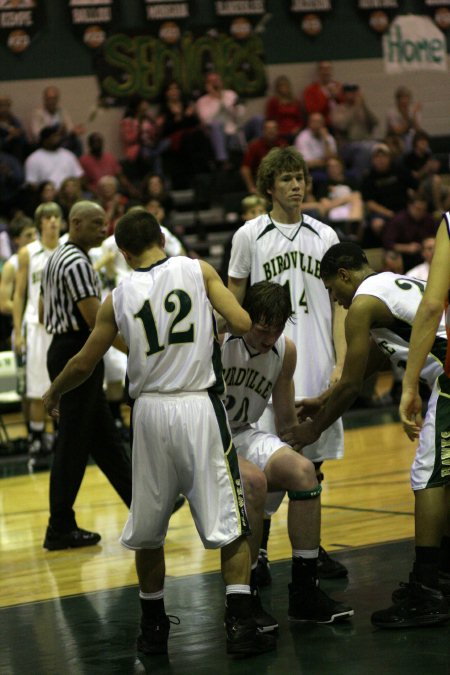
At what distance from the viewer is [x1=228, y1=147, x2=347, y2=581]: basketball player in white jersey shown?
5777 millimetres

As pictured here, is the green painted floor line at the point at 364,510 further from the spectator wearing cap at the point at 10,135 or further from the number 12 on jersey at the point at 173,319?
the spectator wearing cap at the point at 10,135

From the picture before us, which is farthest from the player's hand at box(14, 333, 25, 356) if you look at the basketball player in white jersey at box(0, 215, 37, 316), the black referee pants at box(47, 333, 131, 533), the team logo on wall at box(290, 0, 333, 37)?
the team logo on wall at box(290, 0, 333, 37)

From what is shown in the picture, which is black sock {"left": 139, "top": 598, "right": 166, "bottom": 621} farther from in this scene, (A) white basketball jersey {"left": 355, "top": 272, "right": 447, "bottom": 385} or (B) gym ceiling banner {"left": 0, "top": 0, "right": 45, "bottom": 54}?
(B) gym ceiling banner {"left": 0, "top": 0, "right": 45, "bottom": 54}

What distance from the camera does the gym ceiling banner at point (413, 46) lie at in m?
19.3

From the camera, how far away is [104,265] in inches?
404

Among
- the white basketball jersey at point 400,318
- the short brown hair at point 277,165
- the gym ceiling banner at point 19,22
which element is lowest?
the white basketball jersey at point 400,318

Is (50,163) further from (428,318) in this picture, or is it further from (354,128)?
(428,318)

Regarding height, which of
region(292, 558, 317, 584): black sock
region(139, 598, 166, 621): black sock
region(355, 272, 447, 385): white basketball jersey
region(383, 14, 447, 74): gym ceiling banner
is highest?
region(383, 14, 447, 74): gym ceiling banner

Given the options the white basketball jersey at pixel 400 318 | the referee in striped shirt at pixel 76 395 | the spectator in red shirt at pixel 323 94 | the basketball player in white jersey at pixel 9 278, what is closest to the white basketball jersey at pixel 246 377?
the white basketball jersey at pixel 400 318

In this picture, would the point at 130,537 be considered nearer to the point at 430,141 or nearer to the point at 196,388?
the point at 196,388

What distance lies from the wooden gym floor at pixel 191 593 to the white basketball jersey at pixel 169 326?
1.01 m

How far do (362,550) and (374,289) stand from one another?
1.78 meters

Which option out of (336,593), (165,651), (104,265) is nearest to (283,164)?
(336,593)

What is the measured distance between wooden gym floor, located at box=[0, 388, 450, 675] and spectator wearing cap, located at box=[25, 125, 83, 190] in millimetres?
6460
